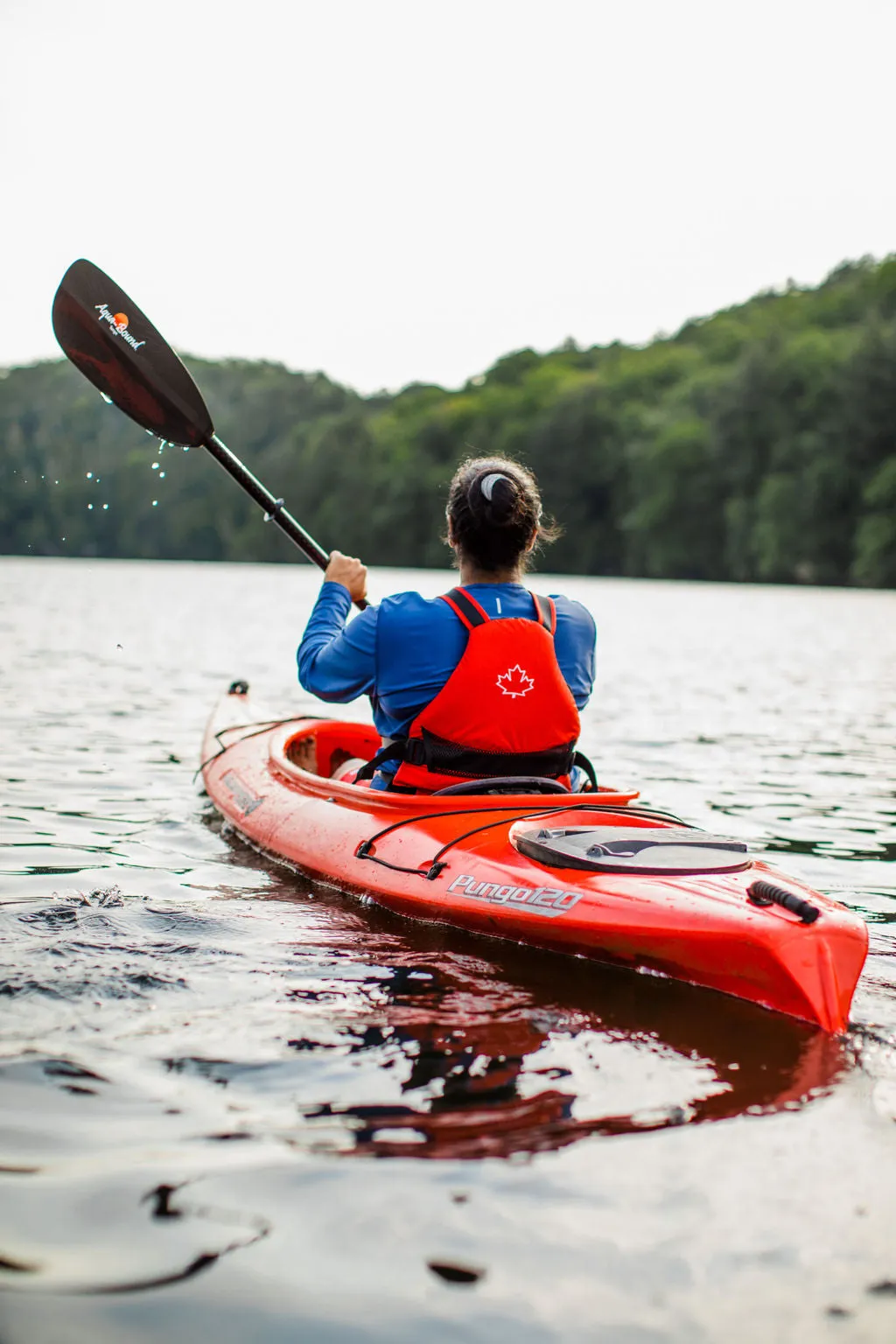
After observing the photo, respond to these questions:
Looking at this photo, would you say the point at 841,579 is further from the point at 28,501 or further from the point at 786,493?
the point at 28,501

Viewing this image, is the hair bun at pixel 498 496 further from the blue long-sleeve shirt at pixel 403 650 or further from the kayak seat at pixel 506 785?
the kayak seat at pixel 506 785

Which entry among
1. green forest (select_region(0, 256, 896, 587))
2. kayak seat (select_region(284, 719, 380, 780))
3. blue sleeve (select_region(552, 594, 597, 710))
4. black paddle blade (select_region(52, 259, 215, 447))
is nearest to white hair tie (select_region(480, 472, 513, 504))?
blue sleeve (select_region(552, 594, 597, 710))

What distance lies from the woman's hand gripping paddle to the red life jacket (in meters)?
1.68

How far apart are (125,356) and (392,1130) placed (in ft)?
13.9

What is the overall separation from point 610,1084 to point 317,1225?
0.80 meters

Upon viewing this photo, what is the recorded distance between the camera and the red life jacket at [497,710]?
148 inches

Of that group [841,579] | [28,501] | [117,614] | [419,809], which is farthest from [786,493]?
[419,809]

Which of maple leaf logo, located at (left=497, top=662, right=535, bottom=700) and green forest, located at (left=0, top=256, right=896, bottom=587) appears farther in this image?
green forest, located at (left=0, top=256, right=896, bottom=587)

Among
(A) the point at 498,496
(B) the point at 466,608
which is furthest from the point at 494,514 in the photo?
(B) the point at 466,608

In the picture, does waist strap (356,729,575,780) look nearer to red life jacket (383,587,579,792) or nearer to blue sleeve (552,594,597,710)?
red life jacket (383,587,579,792)

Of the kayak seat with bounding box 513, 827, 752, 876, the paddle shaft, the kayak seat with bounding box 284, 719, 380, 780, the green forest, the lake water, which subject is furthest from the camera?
the green forest

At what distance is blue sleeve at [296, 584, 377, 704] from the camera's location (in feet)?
12.6

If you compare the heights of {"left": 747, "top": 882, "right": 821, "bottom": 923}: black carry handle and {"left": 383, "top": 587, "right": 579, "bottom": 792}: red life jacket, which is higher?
{"left": 383, "top": 587, "right": 579, "bottom": 792}: red life jacket

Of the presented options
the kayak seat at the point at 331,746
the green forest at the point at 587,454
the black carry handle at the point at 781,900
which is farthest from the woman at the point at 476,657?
the green forest at the point at 587,454
